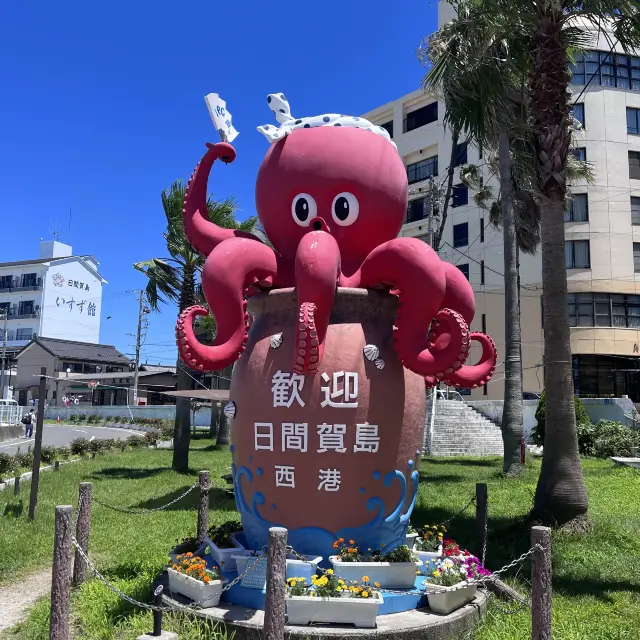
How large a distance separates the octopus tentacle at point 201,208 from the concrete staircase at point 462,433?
1714 cm

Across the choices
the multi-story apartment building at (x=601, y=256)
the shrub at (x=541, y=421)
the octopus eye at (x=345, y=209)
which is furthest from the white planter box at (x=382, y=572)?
the multi-story apartment building at (x=601, y=256)

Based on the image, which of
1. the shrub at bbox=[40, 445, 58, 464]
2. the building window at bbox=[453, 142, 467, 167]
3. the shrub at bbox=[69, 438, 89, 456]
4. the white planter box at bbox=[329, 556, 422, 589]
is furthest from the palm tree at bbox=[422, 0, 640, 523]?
the building window at bbox=[453, 142, 467, 167]

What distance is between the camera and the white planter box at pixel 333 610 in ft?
17.4

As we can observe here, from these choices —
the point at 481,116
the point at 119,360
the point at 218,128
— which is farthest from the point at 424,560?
the point at 119,360

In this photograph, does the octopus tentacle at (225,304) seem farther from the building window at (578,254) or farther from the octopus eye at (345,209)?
the building window at (578,254)

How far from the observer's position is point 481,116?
39.6ft

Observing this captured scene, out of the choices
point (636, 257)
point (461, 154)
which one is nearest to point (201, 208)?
point (636, 257)

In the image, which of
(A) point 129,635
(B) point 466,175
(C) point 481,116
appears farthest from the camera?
(B) point 466,175

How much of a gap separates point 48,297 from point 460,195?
139ft

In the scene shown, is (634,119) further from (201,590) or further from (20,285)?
(20,285)

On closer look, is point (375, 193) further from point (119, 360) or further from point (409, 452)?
point (119, 360)

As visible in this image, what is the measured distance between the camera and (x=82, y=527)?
723 centimetres

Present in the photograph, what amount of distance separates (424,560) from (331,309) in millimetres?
2749

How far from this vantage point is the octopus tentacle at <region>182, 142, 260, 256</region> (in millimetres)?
7234
